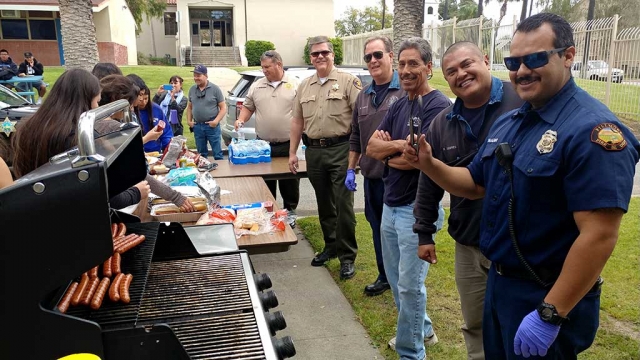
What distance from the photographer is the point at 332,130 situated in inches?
191

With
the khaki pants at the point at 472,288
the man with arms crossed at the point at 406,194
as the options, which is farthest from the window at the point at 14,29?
the khaki pants at the point at 472,288

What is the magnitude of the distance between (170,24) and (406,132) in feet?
134

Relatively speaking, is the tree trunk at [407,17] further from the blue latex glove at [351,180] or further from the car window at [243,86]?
the blue latex glove at [351,180]

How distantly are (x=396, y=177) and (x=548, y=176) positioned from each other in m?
1.48

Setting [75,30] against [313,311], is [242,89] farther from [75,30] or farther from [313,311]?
[313,311]

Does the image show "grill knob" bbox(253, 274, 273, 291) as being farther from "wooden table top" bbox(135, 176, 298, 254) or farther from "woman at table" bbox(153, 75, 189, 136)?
"woman at table" bbox(153, 75, 189, 136)

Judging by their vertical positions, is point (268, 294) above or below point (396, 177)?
below

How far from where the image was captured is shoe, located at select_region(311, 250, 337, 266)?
202 inches

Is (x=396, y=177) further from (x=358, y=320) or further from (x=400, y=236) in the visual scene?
(x=358, y=320)

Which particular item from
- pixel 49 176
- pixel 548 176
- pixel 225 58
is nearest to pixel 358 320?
pixel 548 176

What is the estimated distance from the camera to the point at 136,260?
7.02 ft

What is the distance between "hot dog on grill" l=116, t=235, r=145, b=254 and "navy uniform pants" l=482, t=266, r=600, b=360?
5.07 feet

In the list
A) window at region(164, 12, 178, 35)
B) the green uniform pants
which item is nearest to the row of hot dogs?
the green uniform pants

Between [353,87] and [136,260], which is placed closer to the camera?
[136,260]
